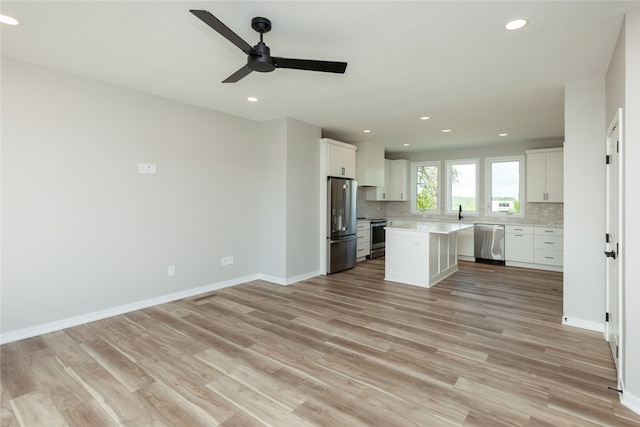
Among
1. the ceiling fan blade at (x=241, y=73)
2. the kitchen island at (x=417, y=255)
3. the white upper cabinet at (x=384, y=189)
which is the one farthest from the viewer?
the white upper cabinet at (x=384, y=189)

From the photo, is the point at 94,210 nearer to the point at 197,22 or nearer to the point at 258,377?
the point at 197,22

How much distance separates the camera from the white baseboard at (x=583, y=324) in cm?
318

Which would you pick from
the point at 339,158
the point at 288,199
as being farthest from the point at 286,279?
the point at 339,158

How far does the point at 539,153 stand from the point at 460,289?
3.54 meters

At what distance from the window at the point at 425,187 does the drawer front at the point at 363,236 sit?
1.79m

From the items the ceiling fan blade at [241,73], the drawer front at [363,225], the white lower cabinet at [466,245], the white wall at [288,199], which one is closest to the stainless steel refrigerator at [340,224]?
the white wall at [288,199]

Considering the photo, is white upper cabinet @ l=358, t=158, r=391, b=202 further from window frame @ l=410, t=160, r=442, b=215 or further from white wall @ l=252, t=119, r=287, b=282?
white wall @ l=252, t=119, r=287, b=282

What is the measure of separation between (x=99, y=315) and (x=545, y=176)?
7652mm

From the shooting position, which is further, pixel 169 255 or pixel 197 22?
pixel 169 255

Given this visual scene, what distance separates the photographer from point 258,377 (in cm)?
238

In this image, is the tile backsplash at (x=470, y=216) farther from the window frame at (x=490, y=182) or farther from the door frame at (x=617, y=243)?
the door frame at (x=617, y=243)

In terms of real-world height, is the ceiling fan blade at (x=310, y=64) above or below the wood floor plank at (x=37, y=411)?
above

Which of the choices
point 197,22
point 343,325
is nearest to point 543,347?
point 343,325

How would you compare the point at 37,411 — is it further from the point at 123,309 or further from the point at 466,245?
the point at 466,245
